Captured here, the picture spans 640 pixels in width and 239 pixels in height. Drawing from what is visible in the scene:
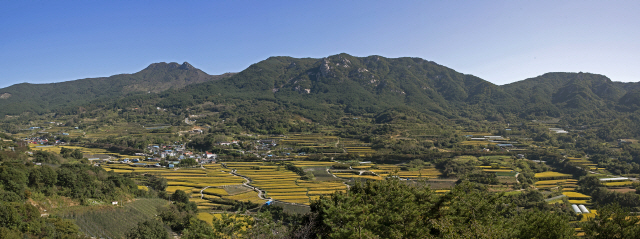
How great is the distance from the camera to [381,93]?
14925 cm

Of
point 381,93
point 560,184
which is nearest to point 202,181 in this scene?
point 560,184

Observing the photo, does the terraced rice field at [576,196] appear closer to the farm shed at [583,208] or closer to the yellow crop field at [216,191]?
the farm shed at [583,208]

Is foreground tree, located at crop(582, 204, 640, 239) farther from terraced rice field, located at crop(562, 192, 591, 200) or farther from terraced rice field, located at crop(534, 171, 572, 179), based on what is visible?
terraced rice field, located at crop(534, 171, 572, 179)

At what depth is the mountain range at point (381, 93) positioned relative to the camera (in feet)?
403

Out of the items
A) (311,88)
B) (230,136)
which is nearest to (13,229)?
(230,136)

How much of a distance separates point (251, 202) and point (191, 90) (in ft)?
451

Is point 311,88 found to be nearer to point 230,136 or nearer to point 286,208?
point 230,136

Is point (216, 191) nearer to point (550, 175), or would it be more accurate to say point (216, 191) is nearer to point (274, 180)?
point (274, 180)

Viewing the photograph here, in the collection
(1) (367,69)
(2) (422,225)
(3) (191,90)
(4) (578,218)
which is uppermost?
(1) (367,69)

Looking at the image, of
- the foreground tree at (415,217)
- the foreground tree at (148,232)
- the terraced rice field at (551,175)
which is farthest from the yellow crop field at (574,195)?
the foreground tree at (148,232)

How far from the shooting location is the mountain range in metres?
123

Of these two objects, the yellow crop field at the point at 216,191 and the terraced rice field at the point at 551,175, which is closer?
the yellow crop field at the point at 216,191

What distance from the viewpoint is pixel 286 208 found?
33812 mm

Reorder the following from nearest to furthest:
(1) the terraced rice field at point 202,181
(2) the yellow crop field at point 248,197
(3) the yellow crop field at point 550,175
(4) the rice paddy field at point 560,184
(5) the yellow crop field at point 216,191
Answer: (2) the yellow crop field at point 248,197
(1) the terraced rice field at point 202,181
(5) the yellow crop field at point 216,191
(4) the rice paddy field at point 560,184
(3) the yellow crop field at point 550,175
